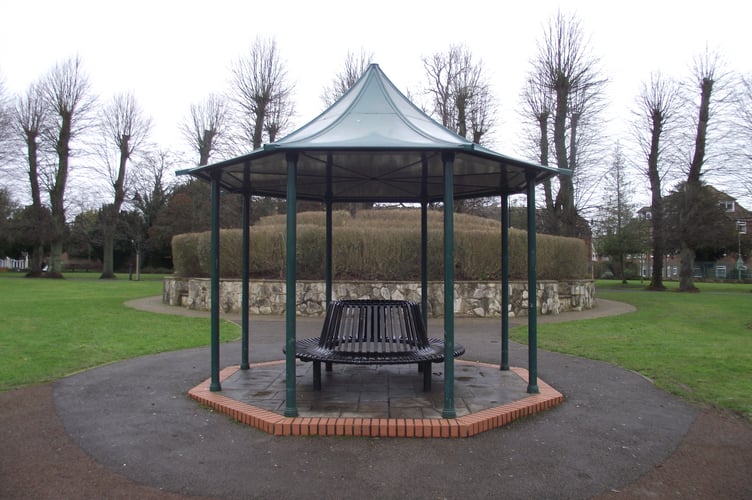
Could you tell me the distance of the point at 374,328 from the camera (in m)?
6.31

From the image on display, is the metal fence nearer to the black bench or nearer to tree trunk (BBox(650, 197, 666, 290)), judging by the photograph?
tree trunk (BBox(650, 197, 666, 290))

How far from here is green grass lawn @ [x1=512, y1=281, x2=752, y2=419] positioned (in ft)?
22.5

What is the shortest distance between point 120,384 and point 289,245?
333 cm

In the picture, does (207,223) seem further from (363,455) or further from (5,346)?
(363,455)

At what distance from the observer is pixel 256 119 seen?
27547mm

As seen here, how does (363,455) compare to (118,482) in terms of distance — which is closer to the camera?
(118,482)

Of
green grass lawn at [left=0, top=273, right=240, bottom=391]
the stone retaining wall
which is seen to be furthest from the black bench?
the stone retaining wall

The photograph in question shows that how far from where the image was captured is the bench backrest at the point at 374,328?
6270mm

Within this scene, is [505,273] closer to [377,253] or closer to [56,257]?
[377,253]

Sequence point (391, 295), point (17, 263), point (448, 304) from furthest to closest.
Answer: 1. point (17, 263)
2. point (391, 295)
3. point (448, 304)

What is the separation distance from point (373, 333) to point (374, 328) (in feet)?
0.19

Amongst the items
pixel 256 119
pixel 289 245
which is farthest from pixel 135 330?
pixel 256 119

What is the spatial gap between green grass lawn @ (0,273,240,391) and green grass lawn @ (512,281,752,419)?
287 inches

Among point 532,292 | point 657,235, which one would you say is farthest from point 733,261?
point 532,292
